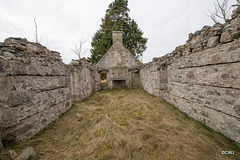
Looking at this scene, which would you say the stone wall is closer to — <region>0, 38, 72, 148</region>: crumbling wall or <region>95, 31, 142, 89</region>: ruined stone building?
<region>0, 38, 72, 148</region>: crumbling wall

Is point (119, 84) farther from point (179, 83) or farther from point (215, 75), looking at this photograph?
point (215, 75)

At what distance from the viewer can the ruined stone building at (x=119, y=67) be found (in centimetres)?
1107

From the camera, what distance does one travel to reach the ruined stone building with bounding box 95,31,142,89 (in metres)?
11.1

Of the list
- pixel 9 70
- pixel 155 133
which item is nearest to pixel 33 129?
pixel 9 70

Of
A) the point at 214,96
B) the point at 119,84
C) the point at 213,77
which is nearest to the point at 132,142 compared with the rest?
the point at 214,96

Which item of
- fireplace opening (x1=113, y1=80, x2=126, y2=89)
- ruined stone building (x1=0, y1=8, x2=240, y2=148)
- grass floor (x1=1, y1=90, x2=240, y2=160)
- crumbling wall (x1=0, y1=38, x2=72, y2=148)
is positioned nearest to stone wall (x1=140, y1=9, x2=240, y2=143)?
ruined stone building (x1=0, y1=8, x2=240, y2=148)

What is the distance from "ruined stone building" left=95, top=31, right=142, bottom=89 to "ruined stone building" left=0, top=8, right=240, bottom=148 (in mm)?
7078

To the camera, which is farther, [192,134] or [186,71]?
[186,71]

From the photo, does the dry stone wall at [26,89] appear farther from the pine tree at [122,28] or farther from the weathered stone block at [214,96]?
the pine tree at [122,28]

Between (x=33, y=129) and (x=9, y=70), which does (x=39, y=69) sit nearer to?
(x=9, y=70)

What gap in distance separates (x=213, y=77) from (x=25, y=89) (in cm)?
485

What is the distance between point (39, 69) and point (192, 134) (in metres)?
4.63

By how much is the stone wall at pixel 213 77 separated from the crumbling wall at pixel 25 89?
478cm

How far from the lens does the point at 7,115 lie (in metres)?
1.90
